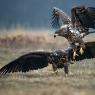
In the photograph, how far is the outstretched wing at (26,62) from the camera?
1717 centimetres

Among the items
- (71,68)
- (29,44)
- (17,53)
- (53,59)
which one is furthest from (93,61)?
(29,44)

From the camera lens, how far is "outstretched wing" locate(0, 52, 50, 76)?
1717cm

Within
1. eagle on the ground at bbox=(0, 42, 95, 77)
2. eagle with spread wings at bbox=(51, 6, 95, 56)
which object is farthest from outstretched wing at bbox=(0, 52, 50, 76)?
eagle with spread wings at bbox=(51, 6, 95, 56)

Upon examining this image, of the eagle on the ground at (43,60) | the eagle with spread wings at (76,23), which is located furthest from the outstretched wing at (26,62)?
the eagle with spread wings at (76,23)

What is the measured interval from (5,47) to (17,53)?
1962 millimetres

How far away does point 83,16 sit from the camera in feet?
55.6

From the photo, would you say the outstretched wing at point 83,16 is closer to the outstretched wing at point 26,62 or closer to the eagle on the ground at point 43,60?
the eagle on the ground at point 43,60

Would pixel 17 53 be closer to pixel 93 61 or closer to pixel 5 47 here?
pixel 5 47

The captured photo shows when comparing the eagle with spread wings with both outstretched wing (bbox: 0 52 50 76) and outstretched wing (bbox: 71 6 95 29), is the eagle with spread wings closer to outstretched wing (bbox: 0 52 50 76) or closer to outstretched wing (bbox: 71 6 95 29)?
outstretched wing (bbox: 71 6 95 29)

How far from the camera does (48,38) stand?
1097 inches

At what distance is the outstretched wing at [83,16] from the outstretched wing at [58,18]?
0.23 meters

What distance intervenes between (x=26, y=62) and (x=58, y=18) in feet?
5.58

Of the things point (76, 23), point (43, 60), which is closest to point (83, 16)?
point (76, 23)

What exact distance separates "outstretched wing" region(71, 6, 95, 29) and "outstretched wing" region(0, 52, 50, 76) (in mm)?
1348
